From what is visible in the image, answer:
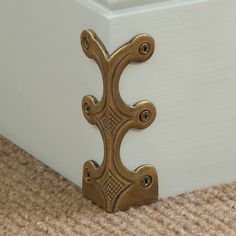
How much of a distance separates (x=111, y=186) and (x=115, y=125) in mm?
79

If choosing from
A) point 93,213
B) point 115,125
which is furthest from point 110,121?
point 93,213

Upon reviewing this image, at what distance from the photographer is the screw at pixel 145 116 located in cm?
118

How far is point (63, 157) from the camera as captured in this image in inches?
51.0

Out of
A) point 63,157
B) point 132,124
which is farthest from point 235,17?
point 63,157

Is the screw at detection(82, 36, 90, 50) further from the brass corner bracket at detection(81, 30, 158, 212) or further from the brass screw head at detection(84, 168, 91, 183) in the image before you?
the brass screw head at detection(84, 168, 91, 183)

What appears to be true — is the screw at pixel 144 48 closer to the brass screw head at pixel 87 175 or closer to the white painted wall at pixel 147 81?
the white painted wall at pixel 147 81

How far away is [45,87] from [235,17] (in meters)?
0.25

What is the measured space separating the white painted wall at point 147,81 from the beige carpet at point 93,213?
0.07 feet

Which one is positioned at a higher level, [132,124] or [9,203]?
[132,124]

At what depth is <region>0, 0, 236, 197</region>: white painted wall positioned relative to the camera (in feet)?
3.79

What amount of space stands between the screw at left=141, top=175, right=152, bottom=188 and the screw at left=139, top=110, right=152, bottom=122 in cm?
8

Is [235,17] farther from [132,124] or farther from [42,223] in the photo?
[42,223]

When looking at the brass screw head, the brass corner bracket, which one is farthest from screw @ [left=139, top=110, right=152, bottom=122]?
the brass screw head

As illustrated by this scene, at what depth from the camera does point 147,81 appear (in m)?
1.17
